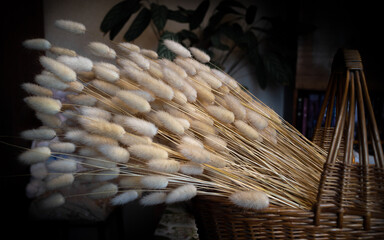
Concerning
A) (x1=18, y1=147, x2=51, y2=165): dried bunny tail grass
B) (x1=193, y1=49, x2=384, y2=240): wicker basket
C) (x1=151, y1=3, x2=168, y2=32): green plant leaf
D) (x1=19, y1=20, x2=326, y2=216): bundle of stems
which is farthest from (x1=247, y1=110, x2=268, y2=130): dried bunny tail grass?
(x1=151, y1=3, x2=168, y2=32): green plant leaf

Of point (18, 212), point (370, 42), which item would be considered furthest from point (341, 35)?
point (18, 212)

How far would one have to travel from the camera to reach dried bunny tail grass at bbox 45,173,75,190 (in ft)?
1.18

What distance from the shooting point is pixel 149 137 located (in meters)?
0.40

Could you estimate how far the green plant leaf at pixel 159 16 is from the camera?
4.54 feet

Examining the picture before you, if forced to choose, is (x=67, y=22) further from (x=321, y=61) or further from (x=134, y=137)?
(x=321, y=61)

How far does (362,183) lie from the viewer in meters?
0.42

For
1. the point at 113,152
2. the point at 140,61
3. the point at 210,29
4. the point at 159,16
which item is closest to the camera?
the point at 113,152

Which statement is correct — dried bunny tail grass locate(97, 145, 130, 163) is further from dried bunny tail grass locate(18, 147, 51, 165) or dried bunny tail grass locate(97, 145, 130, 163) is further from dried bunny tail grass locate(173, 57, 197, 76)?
dried bunny tail grass locate(173, 57, 197, 76)

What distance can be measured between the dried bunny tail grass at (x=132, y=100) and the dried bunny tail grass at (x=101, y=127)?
4 cm

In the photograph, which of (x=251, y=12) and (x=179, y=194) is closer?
(x=179, y=194)

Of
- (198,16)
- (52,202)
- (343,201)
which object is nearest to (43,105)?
(52,202)

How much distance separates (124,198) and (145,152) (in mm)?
94

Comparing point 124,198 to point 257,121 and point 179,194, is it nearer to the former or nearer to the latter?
point 179,194

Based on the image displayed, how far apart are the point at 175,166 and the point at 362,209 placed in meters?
0.33
